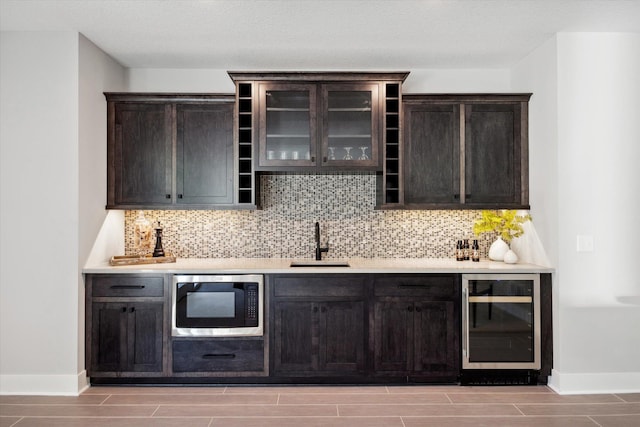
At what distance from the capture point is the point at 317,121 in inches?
154

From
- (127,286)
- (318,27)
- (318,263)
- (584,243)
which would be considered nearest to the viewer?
(318,27)

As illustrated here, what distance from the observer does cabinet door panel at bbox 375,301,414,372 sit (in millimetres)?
3600

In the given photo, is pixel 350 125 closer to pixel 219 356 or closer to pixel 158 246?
pixel 158 246

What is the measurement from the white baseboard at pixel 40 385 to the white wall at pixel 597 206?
3.61 m

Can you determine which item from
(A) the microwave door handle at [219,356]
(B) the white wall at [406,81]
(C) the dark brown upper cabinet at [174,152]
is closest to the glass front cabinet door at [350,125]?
(B) the white wall at [406,81]

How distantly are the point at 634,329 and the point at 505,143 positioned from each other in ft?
5.66

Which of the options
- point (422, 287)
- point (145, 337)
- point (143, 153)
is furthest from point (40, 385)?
point (422, 287)

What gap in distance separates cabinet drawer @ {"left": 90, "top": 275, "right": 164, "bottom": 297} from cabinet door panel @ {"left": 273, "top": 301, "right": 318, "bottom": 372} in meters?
0.94

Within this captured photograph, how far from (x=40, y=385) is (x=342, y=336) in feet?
7.39

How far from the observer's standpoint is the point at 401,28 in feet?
11.2

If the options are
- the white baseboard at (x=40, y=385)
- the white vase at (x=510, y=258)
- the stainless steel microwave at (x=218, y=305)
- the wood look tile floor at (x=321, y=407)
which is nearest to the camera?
the wood look tile floor at (x=321, y=407)

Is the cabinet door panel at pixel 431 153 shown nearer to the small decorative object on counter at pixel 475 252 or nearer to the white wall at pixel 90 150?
the small decorative object on counter at pixel 475 252

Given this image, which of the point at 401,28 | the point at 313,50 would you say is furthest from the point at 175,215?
the point at 401,28

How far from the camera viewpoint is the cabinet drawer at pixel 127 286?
360 cm
